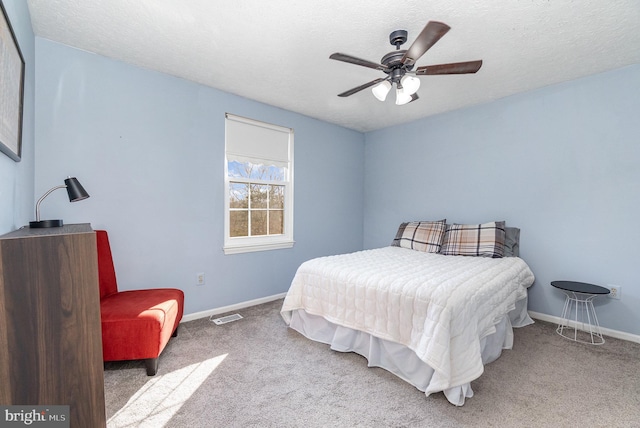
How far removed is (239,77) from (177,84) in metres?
0.62

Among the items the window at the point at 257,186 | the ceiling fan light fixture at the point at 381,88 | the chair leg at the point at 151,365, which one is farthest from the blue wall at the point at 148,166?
the ceiling fan light fixture at the point at 381,88

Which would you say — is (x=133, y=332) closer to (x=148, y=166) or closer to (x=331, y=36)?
(x=148, y=166)

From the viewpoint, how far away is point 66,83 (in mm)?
2285

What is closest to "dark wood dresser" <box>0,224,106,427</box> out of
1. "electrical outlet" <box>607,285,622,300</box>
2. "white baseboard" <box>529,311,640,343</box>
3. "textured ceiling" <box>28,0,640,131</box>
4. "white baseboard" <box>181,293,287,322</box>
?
"textured ceiling" <box>28,0,640,131</box>

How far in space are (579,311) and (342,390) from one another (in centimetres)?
257

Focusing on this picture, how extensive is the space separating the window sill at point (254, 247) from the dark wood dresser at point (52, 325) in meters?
2.04

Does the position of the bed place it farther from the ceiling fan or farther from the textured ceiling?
the textured ceiling

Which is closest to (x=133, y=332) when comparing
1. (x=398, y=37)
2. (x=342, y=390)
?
(x=342, y=390)

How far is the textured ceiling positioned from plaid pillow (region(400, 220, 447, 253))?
1595 millimetres

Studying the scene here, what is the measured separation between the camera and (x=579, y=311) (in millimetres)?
2777

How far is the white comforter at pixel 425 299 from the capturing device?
1659 mm

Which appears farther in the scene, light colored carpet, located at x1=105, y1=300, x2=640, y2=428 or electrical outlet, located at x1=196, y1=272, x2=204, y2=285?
electrical outlet, located at x1=196, y1=272, x2=204, y2=285

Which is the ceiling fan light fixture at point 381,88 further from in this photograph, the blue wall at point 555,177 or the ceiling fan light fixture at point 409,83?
the blue wall at point 555,177

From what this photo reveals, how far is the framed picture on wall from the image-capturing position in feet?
4.20
